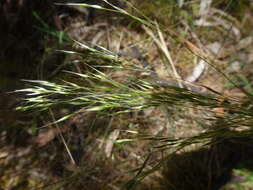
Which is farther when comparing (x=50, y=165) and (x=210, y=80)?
(x=210, y=80)

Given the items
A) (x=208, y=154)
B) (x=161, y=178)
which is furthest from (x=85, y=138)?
(x=208, y=154)

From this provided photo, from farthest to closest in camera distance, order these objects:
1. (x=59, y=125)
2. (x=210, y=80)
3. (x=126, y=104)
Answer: (x=210, y=80) < (x=59, y=125) < (x=126, y=104)

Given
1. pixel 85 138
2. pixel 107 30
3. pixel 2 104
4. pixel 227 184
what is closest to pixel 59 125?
pixel 85 138

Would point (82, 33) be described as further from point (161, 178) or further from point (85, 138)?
point (161, 178)

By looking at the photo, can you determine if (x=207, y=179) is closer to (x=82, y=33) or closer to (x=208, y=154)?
(x=208, y=154)

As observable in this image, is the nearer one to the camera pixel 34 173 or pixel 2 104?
pixel 34 173

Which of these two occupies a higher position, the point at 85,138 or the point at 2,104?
the point at 2,104

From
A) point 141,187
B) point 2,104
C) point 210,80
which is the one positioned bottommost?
point 141,187

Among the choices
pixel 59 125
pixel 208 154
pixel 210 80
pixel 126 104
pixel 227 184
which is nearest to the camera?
pixel 126 104

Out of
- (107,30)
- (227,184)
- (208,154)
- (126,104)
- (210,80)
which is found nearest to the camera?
(126,104)
